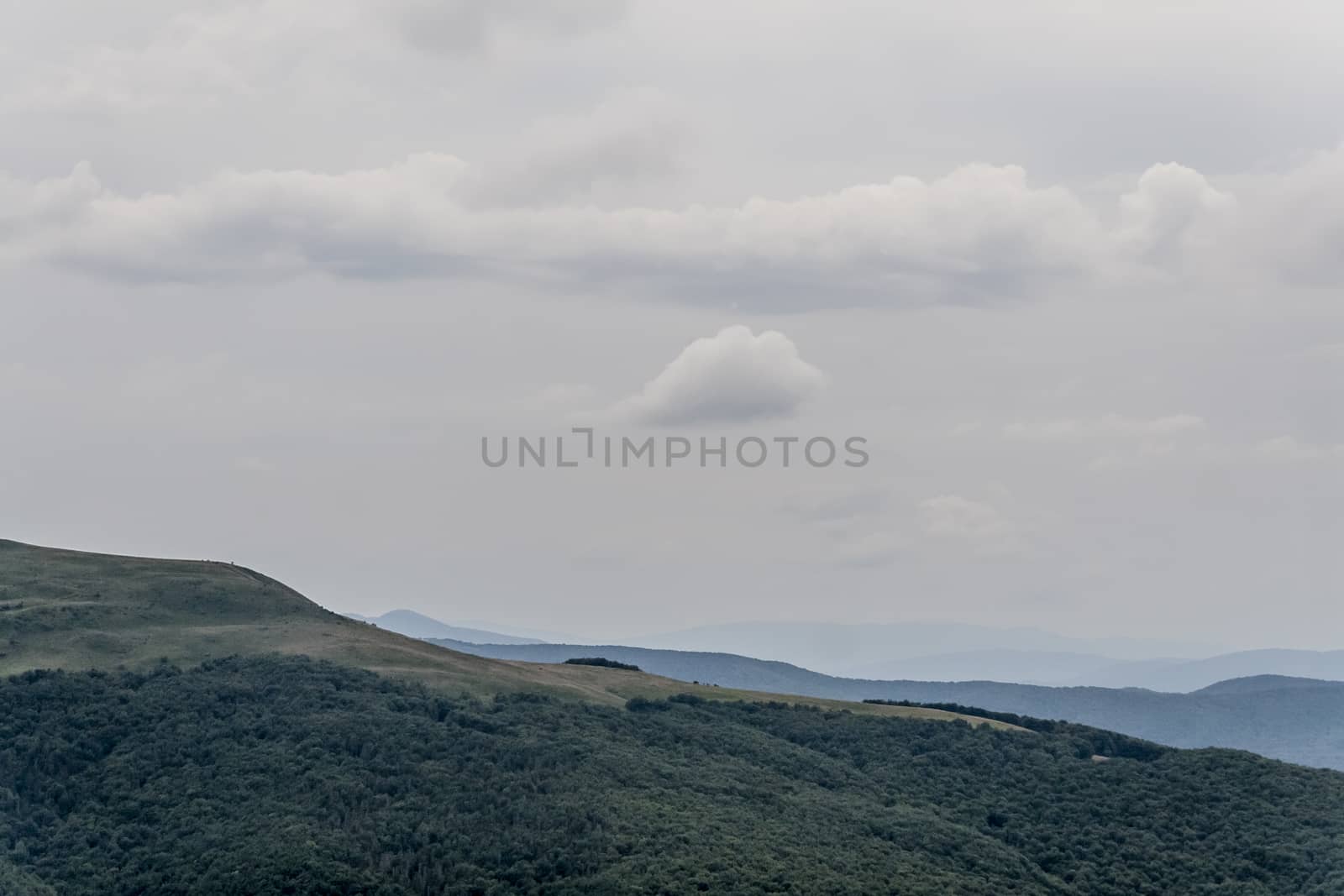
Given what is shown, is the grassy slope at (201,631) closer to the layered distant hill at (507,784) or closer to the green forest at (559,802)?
the layered distant hill at (507,784)

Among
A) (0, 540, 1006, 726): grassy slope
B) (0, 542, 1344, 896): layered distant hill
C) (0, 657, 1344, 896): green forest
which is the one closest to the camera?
(0, 657, 1344, 896): green forest

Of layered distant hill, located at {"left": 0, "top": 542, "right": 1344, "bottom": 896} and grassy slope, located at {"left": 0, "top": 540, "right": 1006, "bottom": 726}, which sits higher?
grassy slope, located at {"left": 0, "top": 540, "right": 1006, "bottom": 726}

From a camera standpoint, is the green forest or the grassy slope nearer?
the green forest

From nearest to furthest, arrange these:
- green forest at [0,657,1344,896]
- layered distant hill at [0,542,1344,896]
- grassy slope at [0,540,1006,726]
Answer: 1. green forest at [0,657,1344,896]
2. layered distant hill at [0,542,1344,896]
3. grassy slope at [0,540,1006,726]

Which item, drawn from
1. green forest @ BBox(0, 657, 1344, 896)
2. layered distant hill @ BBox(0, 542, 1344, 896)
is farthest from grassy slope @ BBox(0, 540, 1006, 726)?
green forest @ BBox(0, 657, 1344, 896)

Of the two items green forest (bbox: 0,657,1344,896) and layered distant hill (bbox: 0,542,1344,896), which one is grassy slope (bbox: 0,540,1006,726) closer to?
layered distant hill (bbox: 0,542,1344,896)

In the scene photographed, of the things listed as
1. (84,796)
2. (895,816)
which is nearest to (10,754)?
(84,796)
